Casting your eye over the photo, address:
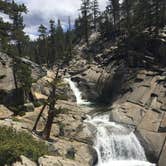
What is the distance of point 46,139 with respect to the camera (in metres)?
41.8

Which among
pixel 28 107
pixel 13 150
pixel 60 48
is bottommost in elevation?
pixel 13 150

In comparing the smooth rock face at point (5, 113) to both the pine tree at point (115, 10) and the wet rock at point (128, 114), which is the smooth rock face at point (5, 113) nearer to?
the wet rock at point (128, 114)

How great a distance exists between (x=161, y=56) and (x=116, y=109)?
67.5 ft

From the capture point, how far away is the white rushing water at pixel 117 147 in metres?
44.0

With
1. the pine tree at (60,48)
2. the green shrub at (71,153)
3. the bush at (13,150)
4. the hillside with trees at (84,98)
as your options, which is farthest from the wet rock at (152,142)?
the pine tree at (60,48)

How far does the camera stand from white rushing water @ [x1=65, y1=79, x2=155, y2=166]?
144 feet

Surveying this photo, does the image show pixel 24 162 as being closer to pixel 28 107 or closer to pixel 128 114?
pixel 28 107

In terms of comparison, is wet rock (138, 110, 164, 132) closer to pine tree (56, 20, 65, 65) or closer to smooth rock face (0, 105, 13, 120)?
smooth rock face (0, 105, 13, 120)

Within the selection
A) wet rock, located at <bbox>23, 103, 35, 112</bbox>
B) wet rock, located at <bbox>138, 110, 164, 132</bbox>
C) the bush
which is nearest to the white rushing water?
wet rock, located at <bbox>138, 110, 164, 132</bbox>

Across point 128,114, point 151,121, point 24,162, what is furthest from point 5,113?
point 24,162

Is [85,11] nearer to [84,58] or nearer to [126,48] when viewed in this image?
[84,58]

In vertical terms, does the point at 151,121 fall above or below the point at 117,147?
above

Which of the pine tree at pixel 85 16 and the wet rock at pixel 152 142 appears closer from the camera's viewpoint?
the wet rock at pixel 152 142

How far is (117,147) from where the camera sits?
149ft
